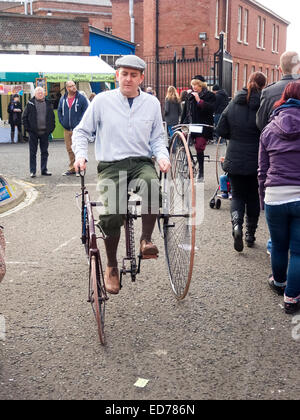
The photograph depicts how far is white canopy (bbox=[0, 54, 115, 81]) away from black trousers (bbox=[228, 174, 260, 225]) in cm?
1694

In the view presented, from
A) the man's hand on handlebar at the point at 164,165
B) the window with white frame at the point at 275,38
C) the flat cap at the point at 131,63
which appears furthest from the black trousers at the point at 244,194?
the window with white frame at the point at 275,38

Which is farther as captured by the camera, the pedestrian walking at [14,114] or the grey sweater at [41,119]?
the pedestrian walking at [14,114]

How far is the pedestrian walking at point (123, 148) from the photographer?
13.9 ft

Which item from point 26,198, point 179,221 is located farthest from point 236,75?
point 179,221

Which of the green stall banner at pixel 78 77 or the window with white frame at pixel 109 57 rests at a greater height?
the window with white frame at pixel 109 57

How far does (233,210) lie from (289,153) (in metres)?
1.95

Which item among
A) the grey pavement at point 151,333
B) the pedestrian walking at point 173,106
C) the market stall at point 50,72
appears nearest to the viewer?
the grey pavement at point 151,333

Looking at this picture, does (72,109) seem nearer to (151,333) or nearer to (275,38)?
(151,333)

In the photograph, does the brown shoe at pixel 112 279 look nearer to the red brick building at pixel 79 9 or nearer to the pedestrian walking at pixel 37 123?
the pedestrian walking at pixel 37 123

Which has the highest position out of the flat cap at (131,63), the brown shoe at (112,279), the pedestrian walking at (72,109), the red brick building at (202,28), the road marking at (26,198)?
the red brick building at (202,28)

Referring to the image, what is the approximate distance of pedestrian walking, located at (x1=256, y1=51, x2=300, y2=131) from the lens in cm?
547

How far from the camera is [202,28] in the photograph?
105 ft

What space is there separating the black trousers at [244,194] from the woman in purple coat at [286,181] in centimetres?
156

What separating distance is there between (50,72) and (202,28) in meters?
13.1
